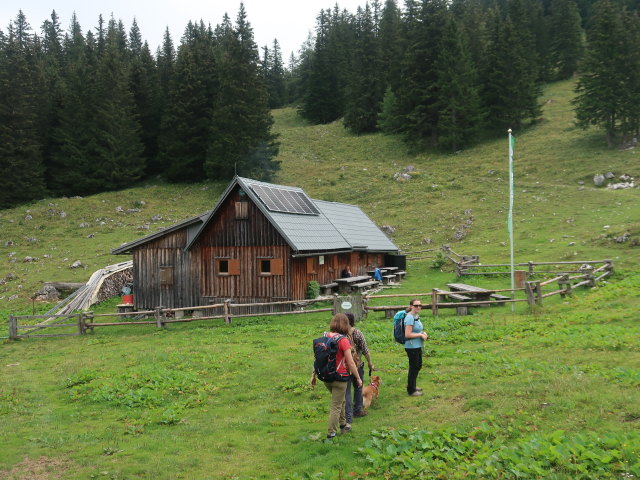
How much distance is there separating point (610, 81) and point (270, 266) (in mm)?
45083

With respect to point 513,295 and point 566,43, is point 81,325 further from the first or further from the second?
point 566,43

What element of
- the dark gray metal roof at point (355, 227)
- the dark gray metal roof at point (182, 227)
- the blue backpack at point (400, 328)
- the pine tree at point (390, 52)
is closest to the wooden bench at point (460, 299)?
the dark gray metal roof at point (355, 227)

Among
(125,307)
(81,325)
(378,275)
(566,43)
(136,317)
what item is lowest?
(136,317)

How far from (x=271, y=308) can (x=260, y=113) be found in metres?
40.5

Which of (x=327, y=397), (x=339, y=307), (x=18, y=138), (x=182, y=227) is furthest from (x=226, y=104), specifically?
(x=327, y=397)

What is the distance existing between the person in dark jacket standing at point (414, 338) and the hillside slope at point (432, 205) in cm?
2127

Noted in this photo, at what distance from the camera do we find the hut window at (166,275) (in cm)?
2897

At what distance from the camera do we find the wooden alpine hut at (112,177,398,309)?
26641 millimetres

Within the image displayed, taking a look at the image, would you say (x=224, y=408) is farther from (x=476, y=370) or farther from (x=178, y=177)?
(x=178, y=177)

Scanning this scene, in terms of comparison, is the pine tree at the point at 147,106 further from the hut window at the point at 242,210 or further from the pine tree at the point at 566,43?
the pine tree at the point at 566,43

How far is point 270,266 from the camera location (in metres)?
26.8

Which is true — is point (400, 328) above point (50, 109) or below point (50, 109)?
below

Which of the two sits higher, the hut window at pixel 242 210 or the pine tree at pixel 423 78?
the pine tree at pixel 423 78

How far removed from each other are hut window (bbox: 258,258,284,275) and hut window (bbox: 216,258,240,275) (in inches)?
53.1
